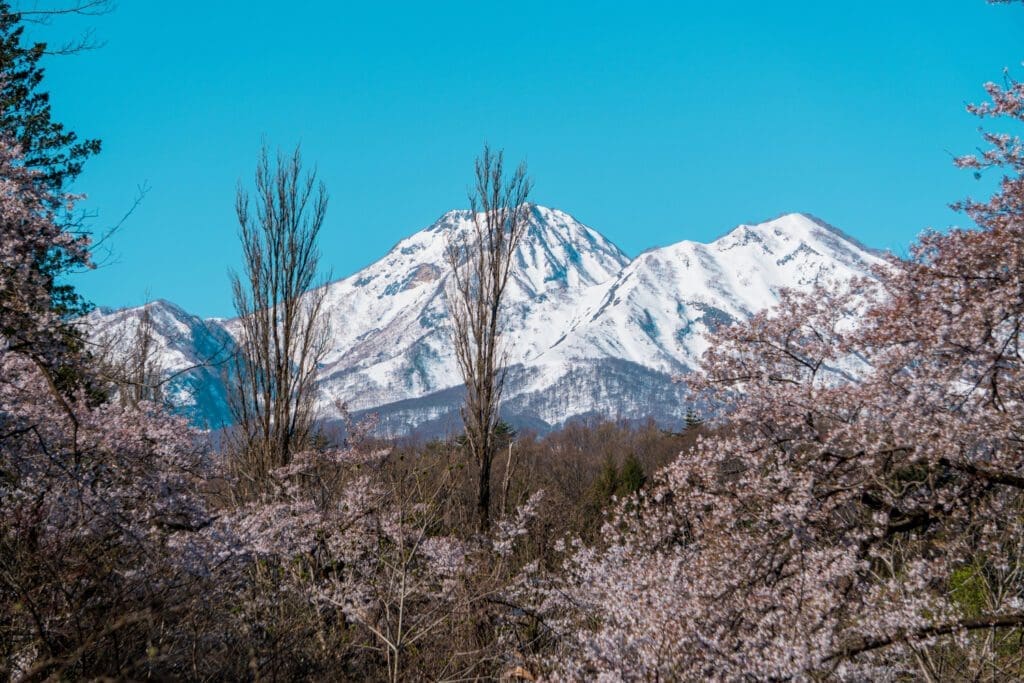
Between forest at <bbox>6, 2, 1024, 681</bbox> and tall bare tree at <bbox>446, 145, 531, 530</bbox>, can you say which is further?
tall bare tree at <bbox>446, 145, 531, 530</bbox>

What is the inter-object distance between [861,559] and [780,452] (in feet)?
2.49

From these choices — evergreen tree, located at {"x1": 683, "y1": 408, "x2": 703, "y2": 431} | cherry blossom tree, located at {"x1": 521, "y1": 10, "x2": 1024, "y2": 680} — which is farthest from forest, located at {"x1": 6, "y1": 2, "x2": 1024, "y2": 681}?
evergreen tree, located at {"x1": 683, "y1": 408, "x2": 703, "y2": 431}

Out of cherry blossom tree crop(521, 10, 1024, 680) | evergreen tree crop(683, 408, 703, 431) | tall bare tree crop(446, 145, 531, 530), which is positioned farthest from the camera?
evergreen tree crop(683, 408, 703, 431)

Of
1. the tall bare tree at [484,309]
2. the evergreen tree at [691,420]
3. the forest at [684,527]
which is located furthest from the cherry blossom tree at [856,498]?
the evergreen tree at [691,420]

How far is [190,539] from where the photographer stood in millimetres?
6648

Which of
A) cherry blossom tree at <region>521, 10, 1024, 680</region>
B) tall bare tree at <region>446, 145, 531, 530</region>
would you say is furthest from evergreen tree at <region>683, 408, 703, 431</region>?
cherry blossom tree at <region>521, 10, 1024, 680</region>

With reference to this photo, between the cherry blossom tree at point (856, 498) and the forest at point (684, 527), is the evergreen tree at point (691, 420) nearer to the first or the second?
the forest at point (684, 527)

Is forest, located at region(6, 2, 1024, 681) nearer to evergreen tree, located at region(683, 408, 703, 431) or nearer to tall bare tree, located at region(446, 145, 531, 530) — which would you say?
tall bare tree, located at region(446, 145, 531, 530)

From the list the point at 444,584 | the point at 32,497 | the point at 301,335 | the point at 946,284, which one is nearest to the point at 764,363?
the point at 946,284

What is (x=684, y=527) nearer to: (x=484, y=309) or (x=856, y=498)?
(x=856, y=498)

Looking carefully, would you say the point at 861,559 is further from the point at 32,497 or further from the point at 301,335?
the point at 301,335

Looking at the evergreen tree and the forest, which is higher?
the evergreen tree

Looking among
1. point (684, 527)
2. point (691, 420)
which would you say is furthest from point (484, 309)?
point (691, 420)

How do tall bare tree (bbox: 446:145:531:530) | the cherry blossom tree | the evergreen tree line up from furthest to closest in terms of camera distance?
the evergreen tree → tall bare tree (bbox: 446:145:531:530) → the cherry blossom tree
